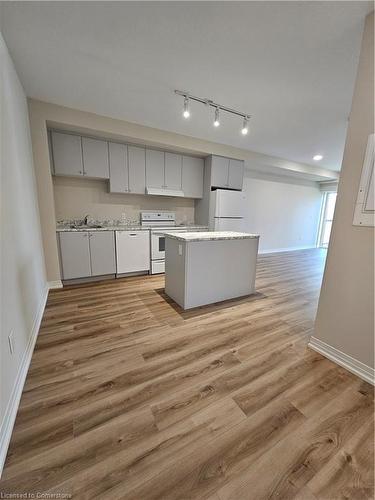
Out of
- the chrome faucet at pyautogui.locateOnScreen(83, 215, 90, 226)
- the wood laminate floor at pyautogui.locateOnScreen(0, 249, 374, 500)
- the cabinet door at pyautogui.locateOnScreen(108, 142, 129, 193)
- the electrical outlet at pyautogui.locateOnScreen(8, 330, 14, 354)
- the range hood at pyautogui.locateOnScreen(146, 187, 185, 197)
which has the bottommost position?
the wood laminate floor at pyautogui.locateOnScreen(0, 249, 374, 500)

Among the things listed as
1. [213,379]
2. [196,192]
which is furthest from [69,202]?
[213,379]

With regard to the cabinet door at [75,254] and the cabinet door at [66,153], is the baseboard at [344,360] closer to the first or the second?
the cabinet door at [75,254]

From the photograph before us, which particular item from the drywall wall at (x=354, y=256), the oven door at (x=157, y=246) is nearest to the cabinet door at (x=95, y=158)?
the oven door at (x=157, y=246)

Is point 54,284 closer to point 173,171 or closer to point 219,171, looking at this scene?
point 173,171

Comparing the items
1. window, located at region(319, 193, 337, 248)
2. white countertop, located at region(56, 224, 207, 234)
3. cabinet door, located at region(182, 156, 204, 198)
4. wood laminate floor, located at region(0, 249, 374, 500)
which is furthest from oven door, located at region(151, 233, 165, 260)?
window, located at region(319, 193, 337, 248)

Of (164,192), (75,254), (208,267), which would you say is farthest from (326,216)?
(75,254)

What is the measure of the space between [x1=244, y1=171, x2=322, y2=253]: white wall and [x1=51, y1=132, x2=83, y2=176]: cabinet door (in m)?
4.08

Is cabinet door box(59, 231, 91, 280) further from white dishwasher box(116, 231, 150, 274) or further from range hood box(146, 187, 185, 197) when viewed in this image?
range hood box(146, 187, 185, 197)

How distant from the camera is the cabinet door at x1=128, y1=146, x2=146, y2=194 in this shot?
3718mm

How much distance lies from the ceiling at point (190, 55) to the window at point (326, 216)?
4.96 meters

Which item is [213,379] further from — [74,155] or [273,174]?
[273,174]

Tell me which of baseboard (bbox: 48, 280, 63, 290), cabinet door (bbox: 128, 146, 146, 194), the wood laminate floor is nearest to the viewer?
the wood laminate floor

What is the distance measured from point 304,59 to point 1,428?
3.41 metres

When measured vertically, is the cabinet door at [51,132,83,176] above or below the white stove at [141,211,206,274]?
above
